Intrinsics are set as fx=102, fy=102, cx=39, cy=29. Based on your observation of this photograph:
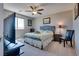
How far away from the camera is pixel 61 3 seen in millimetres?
1827

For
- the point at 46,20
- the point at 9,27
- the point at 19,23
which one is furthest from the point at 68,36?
the point at 9,27

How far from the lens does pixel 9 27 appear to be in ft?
6.12

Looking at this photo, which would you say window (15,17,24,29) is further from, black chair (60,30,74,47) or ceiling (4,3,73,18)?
black chair (60,30,74,47)

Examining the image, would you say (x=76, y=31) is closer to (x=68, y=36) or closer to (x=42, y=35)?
(x=68, y=36)

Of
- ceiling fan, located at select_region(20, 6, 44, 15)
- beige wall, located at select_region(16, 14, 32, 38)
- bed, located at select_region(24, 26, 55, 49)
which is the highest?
ceiling fan, located at select_region(20, 6, 44, 15)

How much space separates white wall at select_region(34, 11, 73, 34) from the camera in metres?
1.89

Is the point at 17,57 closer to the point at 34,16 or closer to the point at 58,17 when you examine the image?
the point at 34,16

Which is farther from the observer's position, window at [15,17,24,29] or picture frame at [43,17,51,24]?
picture frame at [43,17,51,24]

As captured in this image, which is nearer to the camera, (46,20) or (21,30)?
(21,30)

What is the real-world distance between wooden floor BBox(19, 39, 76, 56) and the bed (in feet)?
0.27

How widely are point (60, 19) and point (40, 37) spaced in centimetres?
52

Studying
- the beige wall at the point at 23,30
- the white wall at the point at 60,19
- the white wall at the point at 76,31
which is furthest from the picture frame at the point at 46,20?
the white wall at the point at 76,31

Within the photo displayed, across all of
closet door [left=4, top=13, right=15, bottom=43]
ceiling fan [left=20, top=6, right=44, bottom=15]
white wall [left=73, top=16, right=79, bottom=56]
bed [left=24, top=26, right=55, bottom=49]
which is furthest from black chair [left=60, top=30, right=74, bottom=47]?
closet door [left=4, top=13, right=15, bottom=43]

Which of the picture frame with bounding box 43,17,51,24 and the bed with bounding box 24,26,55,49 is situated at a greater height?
the picture frame with bounding box 43,17,51,24
